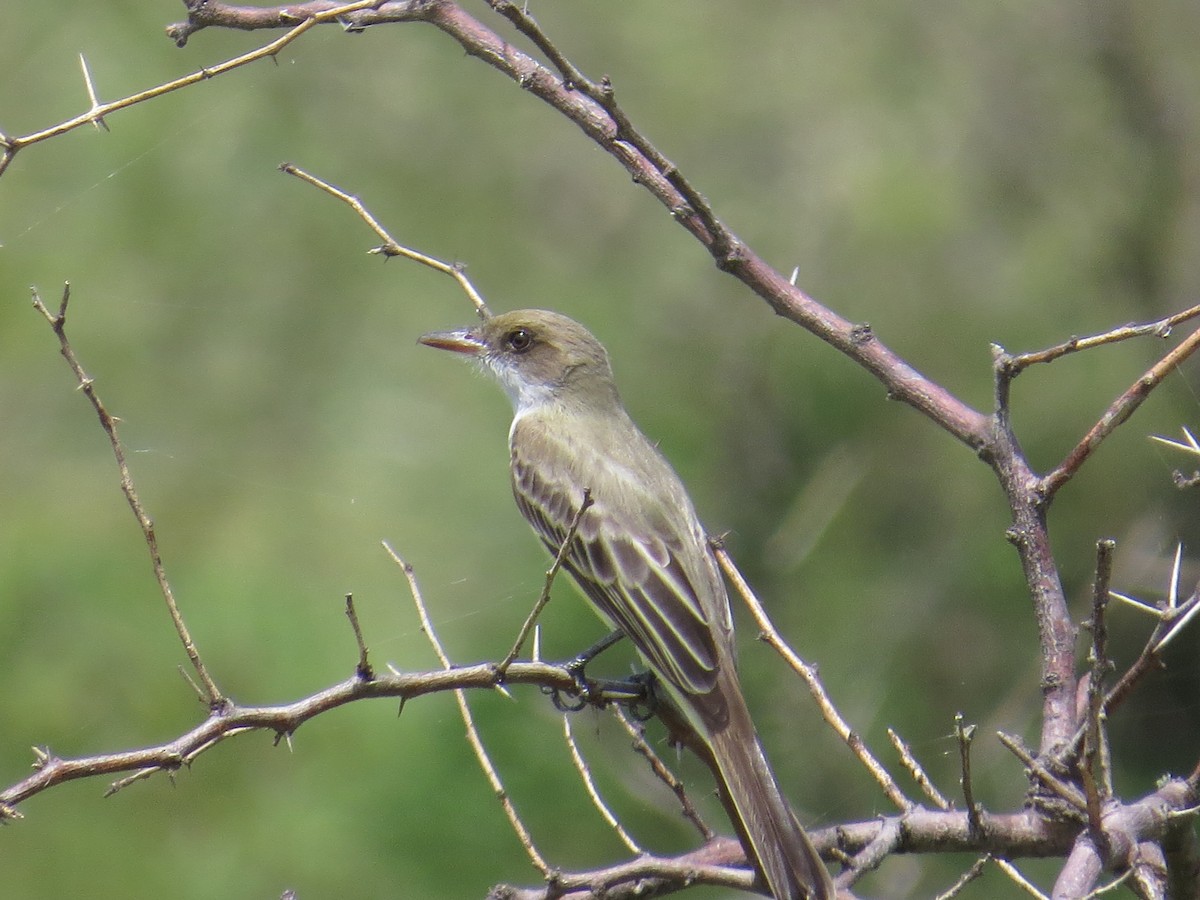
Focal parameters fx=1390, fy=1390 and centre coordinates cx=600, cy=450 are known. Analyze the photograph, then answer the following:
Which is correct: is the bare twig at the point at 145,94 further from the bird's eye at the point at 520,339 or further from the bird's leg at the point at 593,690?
the bird's eye at the point at 520,339

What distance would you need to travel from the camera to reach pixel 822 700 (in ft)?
8.72

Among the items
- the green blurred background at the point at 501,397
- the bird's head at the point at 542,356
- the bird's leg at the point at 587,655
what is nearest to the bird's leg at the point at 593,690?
the bird's leg at the point at 587,655

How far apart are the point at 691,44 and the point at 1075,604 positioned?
640 centimetres

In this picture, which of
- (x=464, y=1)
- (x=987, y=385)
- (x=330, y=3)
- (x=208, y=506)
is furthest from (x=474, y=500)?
(x=330, y=3)

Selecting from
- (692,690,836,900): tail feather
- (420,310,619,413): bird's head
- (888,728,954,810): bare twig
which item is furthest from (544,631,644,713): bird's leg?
(420,310,619,413): bird's head

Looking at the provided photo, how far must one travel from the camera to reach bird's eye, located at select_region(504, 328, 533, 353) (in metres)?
4.65

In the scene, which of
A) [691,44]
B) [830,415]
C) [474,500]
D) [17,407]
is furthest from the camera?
[691,44]

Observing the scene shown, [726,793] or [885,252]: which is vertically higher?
[885,252]

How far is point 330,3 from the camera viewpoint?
292 centimetres

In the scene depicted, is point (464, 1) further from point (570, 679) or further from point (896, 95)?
point (570, 679)

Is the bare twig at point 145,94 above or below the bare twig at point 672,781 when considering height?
above

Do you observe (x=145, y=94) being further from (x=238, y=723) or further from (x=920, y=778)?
(x=920, y=778)

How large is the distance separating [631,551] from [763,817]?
1.13 meters

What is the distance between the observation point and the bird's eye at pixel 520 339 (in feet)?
15.3
